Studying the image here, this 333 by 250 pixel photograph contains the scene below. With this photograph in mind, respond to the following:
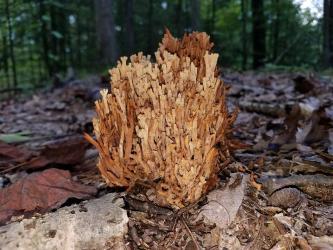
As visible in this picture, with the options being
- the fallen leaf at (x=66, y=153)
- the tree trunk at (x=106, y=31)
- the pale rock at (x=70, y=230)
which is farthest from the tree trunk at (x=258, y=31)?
the pale rock at (x=70, y=230)

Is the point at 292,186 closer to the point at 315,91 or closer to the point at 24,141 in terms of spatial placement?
the point at 24,141

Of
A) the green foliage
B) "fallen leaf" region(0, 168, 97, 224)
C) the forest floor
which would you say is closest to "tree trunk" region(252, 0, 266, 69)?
the green foliage

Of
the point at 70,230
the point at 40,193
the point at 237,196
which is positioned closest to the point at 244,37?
the point at 237,196

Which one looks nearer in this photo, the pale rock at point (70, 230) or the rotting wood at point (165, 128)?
the pale rock at point (70, 230)

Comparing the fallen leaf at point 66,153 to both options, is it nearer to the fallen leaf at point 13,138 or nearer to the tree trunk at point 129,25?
the fallen leaf at point 13,138

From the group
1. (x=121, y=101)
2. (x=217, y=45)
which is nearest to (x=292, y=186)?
(x=121, y=101)
